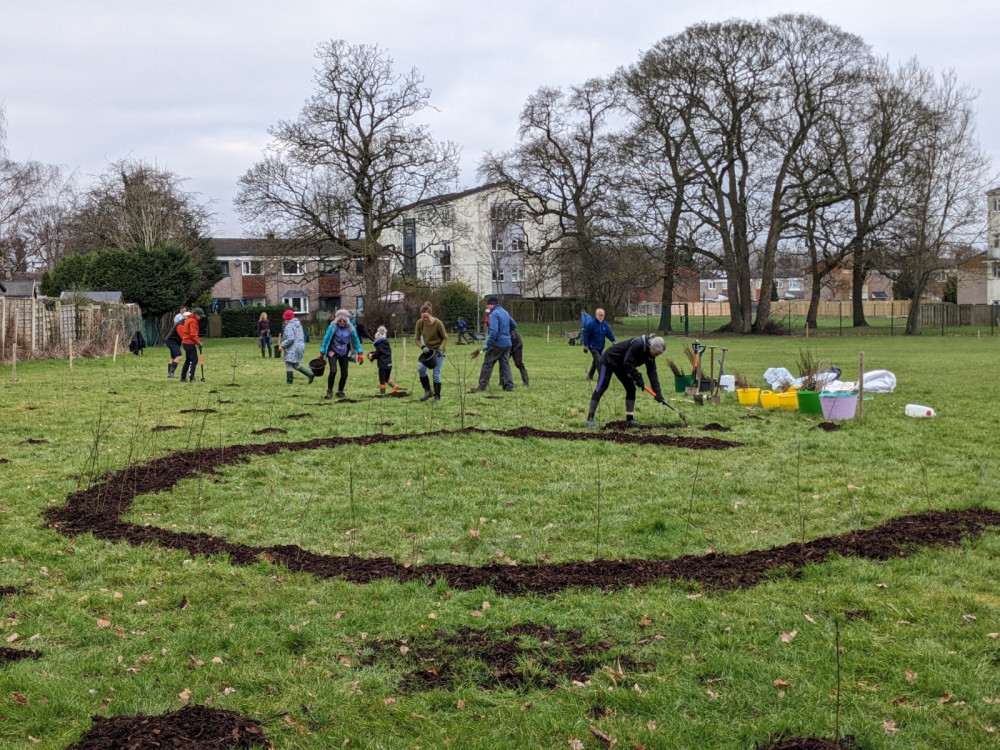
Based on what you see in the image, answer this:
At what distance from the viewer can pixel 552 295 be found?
74750 millimetres

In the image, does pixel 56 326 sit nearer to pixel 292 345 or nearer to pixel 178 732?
pixel 292 345

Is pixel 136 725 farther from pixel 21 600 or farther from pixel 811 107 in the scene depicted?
pixel 811 107

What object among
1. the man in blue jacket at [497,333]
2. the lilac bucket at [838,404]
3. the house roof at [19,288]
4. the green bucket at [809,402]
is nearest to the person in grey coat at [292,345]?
the man in blue jacket at [497,333]

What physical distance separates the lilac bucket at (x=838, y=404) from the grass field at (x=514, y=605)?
55.4 inches

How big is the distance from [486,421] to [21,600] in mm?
9106

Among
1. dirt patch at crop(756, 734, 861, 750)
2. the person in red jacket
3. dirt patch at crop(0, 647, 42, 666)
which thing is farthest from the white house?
dirt patch at crop(756, 734, 861, 750)

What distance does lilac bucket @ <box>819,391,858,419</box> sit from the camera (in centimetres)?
1424

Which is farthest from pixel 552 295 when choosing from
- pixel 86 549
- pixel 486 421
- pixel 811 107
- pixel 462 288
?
pixel 86 549

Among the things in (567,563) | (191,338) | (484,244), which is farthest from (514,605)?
(484,244)

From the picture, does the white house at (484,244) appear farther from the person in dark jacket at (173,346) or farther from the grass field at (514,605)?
the grass field at (514,605)

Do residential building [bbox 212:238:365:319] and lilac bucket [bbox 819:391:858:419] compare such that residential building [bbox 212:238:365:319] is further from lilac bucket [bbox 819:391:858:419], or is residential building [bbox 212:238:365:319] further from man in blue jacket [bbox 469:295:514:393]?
lilac bucket [bbox 819:391:858:419]

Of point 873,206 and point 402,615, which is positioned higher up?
point 873,206

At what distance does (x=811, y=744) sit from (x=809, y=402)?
1187cm

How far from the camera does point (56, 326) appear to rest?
31156 mm
